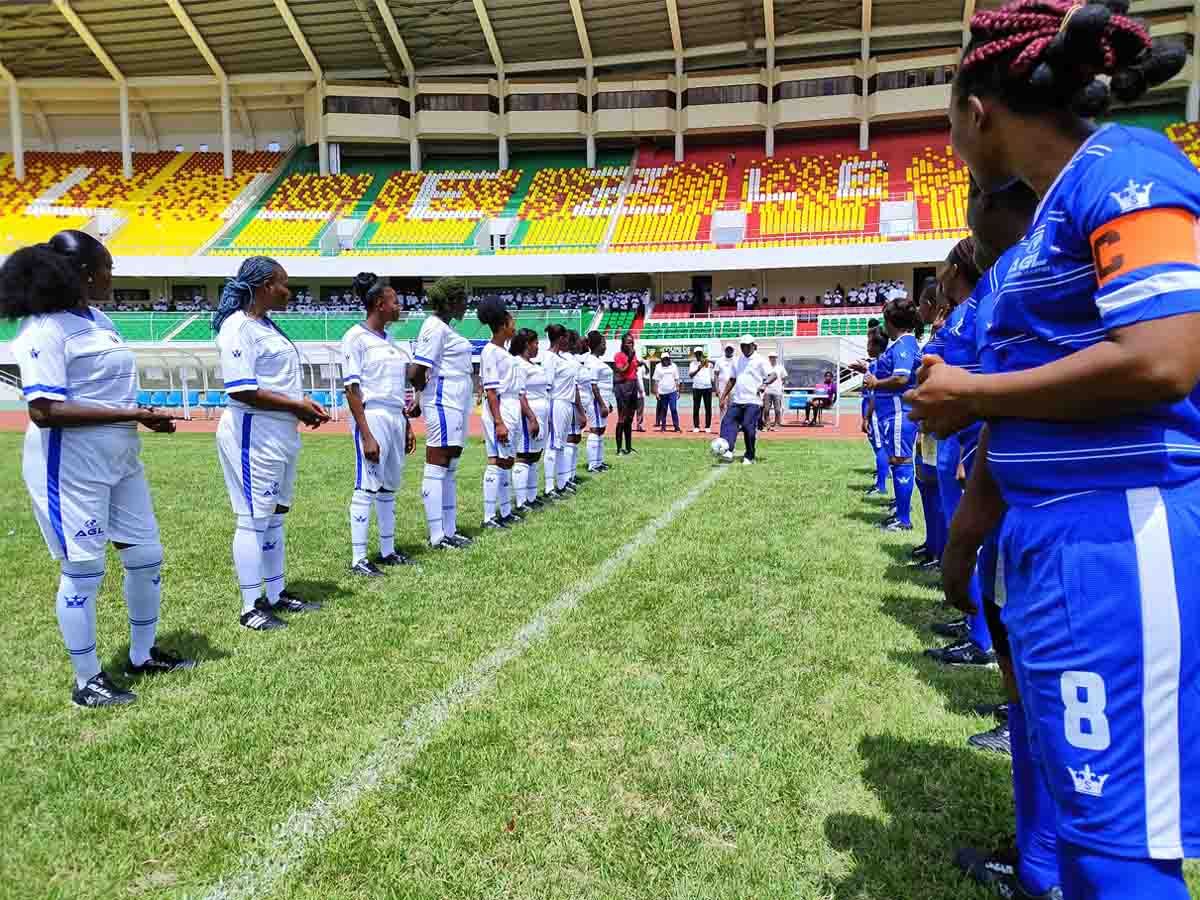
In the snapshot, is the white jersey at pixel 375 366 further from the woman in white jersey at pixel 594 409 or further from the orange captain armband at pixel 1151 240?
the woman in white jersey at pixel 594 409

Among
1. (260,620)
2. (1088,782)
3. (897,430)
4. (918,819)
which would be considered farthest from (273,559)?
(897,430)

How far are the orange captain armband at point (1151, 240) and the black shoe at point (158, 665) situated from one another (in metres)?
4.43

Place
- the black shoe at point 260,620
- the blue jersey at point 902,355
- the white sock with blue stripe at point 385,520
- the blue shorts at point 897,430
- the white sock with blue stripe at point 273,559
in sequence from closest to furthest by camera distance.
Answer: the black shoe at point 260,620 → the white sock with blue stripe at point 273,559 → the white sock with blue stripe at point 385,520 → the blue jersey at point 902,355 → the blue shorts at point 897,430

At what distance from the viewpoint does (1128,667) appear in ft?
4.47

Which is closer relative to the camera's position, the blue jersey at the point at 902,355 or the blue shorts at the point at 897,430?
the blue jersey at the point at 902,355

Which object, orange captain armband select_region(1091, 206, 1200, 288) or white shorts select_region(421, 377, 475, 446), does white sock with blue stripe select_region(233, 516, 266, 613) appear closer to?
white shorts select_region(421, 377, 475, 446)

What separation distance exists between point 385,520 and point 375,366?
1.22m

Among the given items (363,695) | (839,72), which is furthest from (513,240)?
(363,695)

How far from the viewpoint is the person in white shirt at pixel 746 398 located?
42.6 feet

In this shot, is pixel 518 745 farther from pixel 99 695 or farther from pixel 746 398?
pixel 746 398

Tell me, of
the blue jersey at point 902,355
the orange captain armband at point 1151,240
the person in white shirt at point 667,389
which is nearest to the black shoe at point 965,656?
the blue jersey at point 902,355

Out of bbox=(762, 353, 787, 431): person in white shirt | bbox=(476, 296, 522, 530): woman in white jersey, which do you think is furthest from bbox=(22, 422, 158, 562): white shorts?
bbox=(762, 353, 787, 431): person in white shirt

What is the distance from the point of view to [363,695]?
12.6 feet

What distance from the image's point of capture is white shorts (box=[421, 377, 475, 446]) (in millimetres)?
7117
